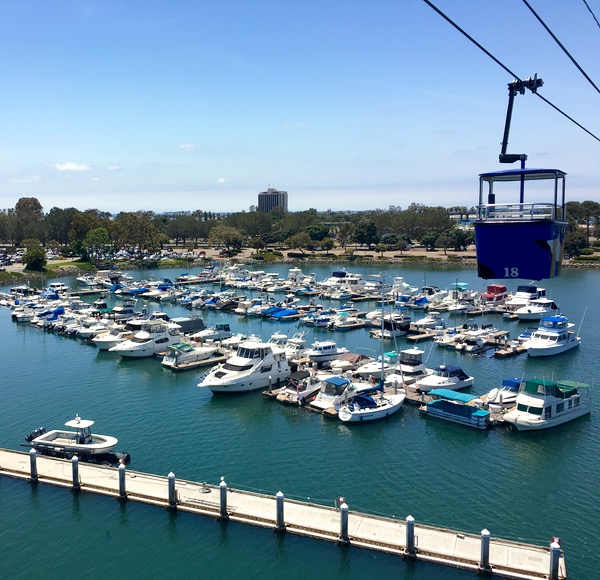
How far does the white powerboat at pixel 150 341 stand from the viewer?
46.4m

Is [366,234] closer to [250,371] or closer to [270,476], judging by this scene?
[250,371]

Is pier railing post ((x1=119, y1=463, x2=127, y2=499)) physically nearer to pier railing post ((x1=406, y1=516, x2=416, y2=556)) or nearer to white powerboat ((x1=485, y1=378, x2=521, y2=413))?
pier railing post ((x1=406, y1=516, x2=416, y2=556))

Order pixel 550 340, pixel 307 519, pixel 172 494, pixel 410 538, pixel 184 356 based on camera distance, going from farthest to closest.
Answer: pixel 550 340 < pixel 184 356 < pixel 172 494 < pixel 307 519 < pixel 410 538

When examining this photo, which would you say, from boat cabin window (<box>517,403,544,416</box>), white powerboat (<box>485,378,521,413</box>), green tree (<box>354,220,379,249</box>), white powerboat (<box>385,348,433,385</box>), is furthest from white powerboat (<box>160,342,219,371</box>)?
green tree (<box>354,220,379,249</box>)

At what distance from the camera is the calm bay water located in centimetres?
1942

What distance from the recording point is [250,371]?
36906 millimetres

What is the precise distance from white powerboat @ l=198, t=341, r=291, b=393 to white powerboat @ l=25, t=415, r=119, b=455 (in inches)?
365

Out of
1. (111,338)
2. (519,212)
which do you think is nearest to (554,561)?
(519,212)

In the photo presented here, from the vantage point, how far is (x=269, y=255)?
134 m

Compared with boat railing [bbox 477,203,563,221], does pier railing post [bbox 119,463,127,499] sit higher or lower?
lower

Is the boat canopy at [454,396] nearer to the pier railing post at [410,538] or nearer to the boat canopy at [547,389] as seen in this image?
the boat canopy at [547,389]

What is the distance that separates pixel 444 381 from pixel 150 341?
77.7 feet

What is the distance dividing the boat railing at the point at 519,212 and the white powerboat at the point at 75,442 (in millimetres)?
19748

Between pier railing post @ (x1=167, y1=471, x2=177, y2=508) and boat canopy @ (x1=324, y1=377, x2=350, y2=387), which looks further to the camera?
boat canopy @ (x1=324, y1=377, x2=350, y2=387)
